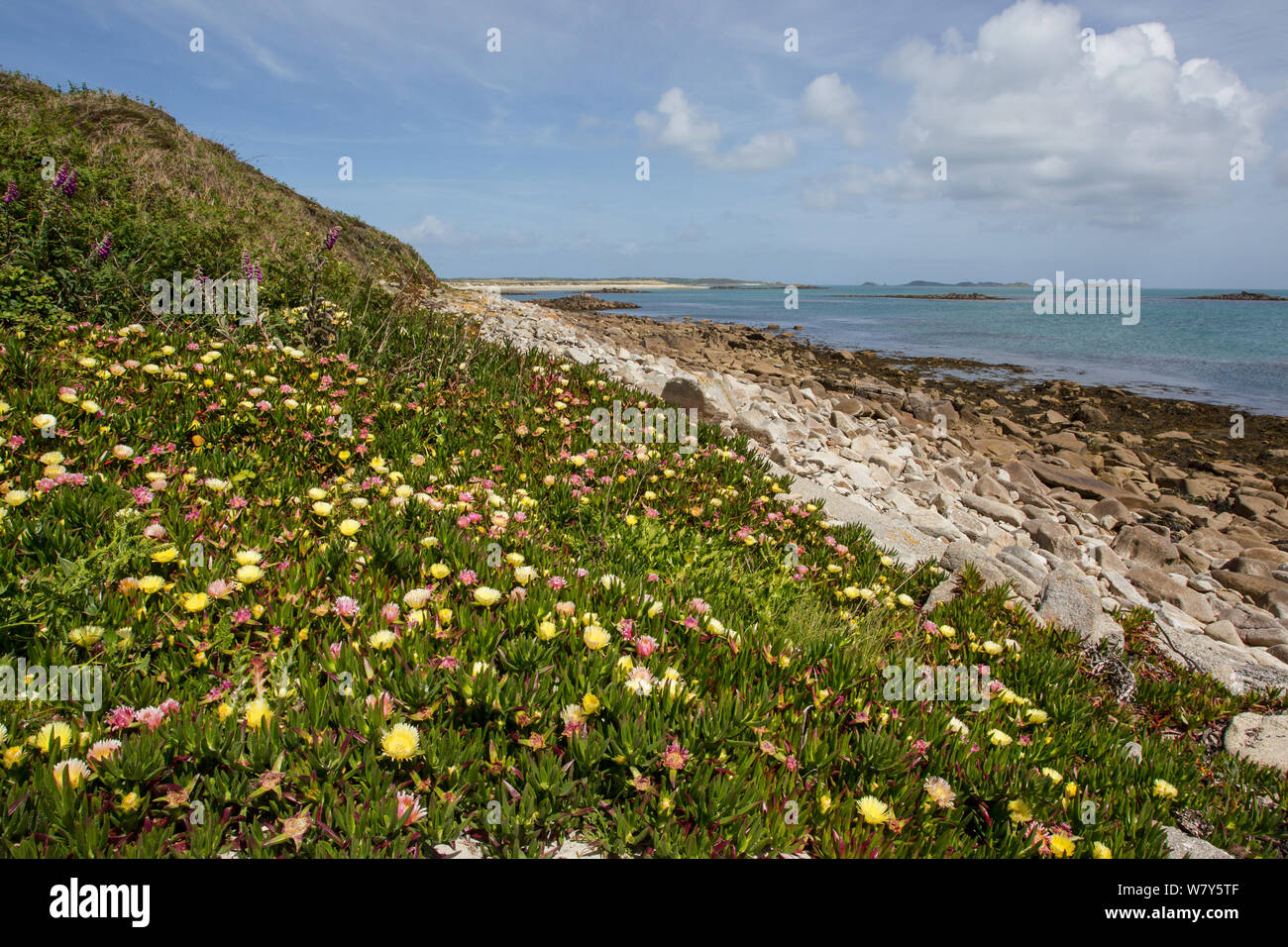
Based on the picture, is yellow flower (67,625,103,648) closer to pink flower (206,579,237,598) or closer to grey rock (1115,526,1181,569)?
pink flower (206,579,237,598)

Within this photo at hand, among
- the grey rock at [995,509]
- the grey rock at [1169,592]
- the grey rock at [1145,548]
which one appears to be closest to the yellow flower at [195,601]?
the grey rock at [1169,592]

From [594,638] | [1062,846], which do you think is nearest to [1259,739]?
[1062,846]

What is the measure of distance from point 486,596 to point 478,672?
0.54 m

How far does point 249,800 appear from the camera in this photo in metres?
1.87

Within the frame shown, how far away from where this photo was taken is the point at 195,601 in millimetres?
2549

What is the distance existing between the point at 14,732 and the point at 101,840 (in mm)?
554

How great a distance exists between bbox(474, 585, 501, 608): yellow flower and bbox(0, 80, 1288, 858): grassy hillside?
0.08ft

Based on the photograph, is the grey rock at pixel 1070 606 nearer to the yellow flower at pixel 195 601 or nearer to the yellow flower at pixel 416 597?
the yellow flower at pixel 416 597

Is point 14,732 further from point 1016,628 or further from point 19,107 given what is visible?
point 19,107

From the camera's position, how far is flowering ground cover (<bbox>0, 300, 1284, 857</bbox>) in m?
1.94

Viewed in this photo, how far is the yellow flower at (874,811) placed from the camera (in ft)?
7.02

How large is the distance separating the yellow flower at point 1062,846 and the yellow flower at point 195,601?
3.14 meters
